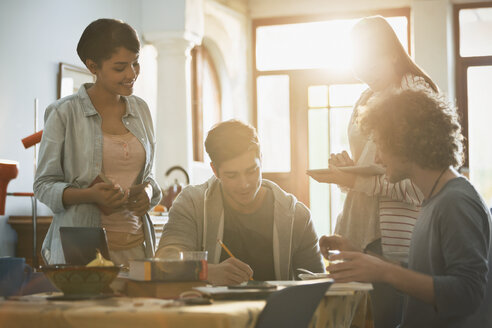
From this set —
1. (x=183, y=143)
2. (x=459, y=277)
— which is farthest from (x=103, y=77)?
(x=183, y=143)

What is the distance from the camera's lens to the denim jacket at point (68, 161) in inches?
91.2

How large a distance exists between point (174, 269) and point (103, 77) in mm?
955

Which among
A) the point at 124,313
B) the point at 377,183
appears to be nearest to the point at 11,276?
the point at 124,313

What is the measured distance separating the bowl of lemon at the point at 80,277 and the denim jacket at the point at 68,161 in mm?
722

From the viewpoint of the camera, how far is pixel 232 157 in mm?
2357

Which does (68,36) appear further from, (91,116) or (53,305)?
(53,305)

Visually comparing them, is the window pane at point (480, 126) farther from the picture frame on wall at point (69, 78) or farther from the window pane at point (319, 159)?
the picture frame on wall at point (69, 78)

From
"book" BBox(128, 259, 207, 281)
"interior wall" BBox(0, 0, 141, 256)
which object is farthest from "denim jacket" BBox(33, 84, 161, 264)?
"interior wall" BBox(0, 0, 141, 256)

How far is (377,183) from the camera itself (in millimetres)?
2367

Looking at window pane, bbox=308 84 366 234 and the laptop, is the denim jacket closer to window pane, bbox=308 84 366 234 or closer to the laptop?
the laptop

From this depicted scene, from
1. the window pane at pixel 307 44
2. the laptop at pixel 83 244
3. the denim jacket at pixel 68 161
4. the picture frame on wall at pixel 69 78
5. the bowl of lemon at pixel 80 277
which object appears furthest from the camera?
the window pane at pixel 307 44

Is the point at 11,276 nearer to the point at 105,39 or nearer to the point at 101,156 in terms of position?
the point at 101,156

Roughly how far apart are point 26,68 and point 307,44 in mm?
4737

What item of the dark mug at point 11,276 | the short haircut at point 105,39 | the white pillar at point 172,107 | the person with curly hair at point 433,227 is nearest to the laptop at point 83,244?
the dark mug at point 11,276
